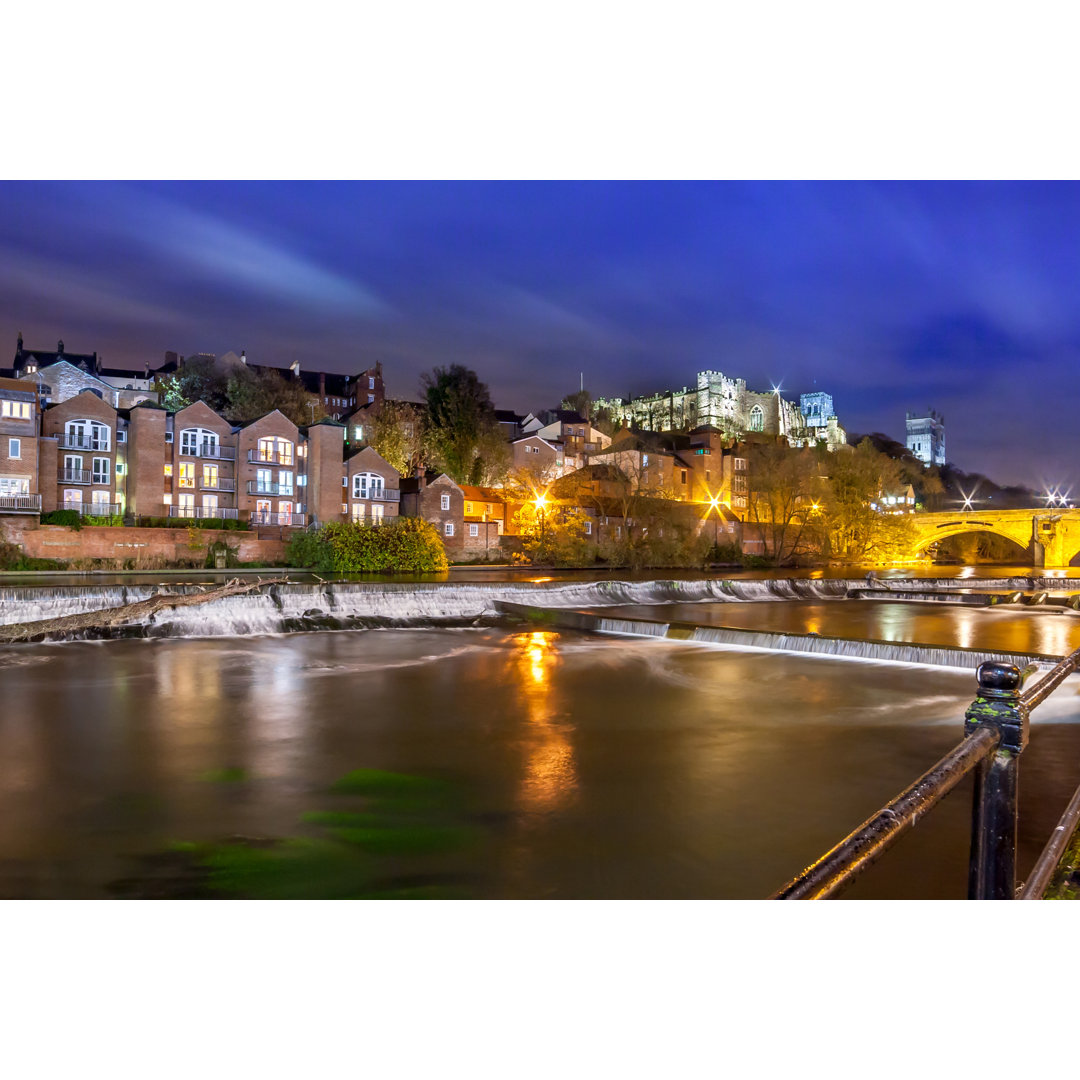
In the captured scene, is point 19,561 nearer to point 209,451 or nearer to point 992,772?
point 209,451

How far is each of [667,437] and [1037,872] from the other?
65.6 metres

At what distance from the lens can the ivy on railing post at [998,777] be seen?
2.52 meters

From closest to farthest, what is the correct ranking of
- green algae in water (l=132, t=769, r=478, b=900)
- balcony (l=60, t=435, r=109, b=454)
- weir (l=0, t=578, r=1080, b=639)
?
green algae in water (l=132, t=769, r=478, b=900), weir (l=0, t=578, r=1080, b=639), balcony (l=60, t=435, r=109, b=454)

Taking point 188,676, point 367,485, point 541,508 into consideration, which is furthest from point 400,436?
point 188,676

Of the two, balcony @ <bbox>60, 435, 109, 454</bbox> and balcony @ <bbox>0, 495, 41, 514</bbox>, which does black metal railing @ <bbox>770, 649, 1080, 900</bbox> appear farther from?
balcony @ <bbox>60, 435, 109, 454</bbox>

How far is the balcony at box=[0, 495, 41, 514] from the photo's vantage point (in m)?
34.8

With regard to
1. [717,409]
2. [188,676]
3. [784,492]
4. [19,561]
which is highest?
[717,409]

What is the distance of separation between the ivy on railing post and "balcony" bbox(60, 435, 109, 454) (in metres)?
44.8

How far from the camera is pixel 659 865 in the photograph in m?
6.16

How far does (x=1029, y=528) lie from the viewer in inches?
2039

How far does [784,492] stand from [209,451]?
34.4 metres

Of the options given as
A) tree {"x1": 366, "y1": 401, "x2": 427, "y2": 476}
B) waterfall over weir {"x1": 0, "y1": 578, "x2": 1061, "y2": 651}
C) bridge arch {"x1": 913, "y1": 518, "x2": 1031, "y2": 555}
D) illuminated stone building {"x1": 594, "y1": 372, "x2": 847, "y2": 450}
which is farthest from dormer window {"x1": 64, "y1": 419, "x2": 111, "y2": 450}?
illuminated stone building {"x1": 594, "y1": 372, "x2": 847, "y2": 450}

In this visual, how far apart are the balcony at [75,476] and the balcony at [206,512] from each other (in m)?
4.10
